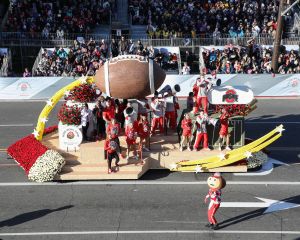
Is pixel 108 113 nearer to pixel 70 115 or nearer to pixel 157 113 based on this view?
pixel 70 115

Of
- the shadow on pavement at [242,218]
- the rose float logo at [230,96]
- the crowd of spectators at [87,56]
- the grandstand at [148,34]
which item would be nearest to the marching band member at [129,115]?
the rose float logo at [230,96]

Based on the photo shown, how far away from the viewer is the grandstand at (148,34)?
3422 cm

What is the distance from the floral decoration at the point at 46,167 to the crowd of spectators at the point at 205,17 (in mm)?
19455

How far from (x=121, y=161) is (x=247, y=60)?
1704 centimetres

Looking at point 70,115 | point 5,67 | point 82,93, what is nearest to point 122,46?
point 5,67

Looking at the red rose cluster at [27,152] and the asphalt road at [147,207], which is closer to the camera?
the asphalt road at [147,207]

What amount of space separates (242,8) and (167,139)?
74.8ft

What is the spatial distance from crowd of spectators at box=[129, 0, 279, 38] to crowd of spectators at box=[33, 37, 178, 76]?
248cm

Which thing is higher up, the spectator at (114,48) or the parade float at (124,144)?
the spectator at (114,48)

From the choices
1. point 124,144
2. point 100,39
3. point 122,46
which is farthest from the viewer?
point 100,39

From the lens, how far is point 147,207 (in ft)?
54.4

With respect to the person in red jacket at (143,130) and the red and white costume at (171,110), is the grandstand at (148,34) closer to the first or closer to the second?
the red and white costume at (171,110)

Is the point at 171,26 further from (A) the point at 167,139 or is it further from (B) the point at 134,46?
(A) the point at 167,139

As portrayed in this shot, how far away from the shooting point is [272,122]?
86.0 feet
